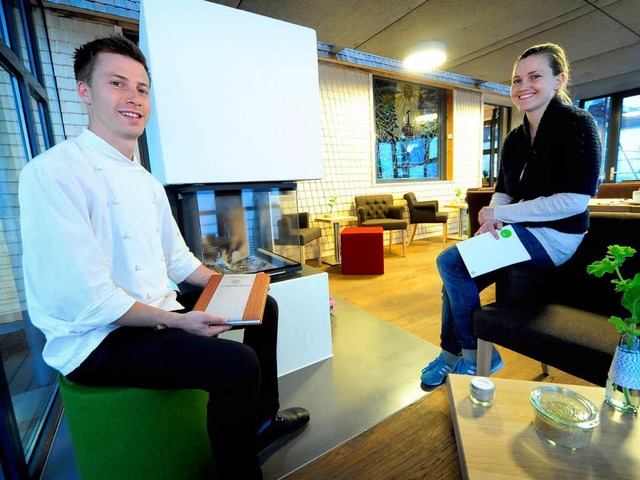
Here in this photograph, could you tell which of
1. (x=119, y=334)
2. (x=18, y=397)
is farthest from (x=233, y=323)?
(x=18, y=397)

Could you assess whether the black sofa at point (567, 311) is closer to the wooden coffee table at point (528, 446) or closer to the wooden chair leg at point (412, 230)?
the wooden coffee table at point (528, 446)

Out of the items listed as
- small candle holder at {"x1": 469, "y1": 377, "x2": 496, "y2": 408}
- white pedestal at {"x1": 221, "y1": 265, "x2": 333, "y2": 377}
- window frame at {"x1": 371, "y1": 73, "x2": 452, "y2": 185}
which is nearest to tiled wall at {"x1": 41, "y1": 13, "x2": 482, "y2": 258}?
window frame at {"x1": 371, "y1": 73, "x2": 452, "y2": 185}

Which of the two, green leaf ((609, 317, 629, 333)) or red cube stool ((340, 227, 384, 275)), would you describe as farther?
red cube stool ((340, 227, 384, 275))

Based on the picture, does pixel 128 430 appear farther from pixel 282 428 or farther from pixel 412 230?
pixel 412 230

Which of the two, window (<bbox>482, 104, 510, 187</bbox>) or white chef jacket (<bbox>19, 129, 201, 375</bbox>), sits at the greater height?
window (<bbox>482, 104, 510, 187</bbox>)

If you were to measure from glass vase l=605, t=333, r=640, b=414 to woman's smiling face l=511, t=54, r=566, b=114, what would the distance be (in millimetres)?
1051

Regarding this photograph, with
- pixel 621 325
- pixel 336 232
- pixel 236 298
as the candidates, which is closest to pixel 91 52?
pixel 236 298

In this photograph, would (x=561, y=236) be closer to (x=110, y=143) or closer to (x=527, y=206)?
(x=527, y=206)

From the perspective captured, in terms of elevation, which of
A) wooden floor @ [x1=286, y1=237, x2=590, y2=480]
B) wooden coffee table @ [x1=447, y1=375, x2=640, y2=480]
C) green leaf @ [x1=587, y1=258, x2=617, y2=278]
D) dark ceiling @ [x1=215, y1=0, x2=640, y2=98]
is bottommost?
wooden floor @ [x1=286, y1=237, x2=590, y2=480]

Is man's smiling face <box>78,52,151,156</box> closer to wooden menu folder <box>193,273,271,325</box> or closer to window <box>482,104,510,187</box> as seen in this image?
wooden menu folder <box>193,273,271,325</box>

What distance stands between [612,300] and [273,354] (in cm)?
141

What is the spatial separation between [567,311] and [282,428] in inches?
49.5

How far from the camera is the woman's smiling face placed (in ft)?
4.47

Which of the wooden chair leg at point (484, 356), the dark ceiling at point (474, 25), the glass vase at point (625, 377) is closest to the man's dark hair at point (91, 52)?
the glass vase at point (625, 377)
